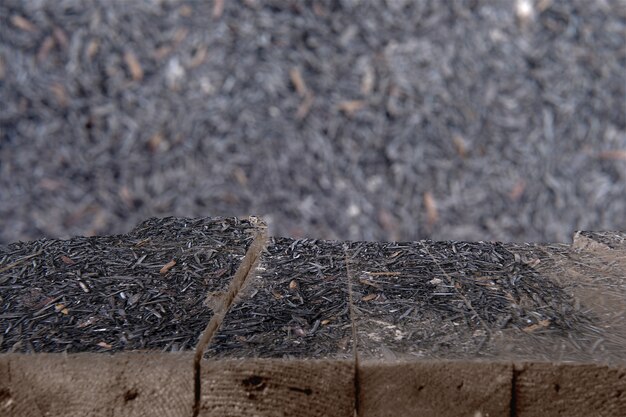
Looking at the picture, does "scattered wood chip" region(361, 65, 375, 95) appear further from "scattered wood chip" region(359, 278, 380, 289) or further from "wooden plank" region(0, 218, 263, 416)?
"scattered wood chip" region(359, 278, 380, 289)

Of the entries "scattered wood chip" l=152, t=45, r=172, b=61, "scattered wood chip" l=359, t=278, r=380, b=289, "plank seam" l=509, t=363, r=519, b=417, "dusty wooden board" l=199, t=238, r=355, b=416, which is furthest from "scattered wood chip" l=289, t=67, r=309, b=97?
"scattered wood chip" l=359, t=278, r=380, b=289

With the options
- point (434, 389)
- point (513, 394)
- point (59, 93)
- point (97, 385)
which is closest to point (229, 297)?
point (97, 385)

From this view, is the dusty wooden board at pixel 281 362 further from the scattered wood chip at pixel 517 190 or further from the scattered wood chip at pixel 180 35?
the scattered wood chip at pixel 180 35

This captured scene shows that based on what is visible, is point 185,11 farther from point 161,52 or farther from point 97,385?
point 97,385

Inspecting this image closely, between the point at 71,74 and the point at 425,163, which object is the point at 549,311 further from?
the point at 71,74

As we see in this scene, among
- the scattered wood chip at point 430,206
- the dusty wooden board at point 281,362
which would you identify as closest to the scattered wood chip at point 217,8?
the scattered wood chip at point 430,206

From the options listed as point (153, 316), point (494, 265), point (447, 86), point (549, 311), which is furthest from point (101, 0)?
point (494, 265)

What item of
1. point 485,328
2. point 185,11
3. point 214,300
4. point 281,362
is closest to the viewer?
point 185,11

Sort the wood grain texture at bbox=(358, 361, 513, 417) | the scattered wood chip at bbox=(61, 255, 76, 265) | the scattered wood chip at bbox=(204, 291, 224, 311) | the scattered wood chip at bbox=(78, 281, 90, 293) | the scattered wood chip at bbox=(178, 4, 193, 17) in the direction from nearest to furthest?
the scattered wood chip at bbox=(178, 4, 193, 17) < the wood grain texture at bbox=(358, 361, 513, 417) < the scattered wood chip at bbox=(204, 291, 224, 311) < the scattered wood chip at bbox=(78, 281, 90, 293) < the scattered wood chip at bbox=(61, 255, 76, 265)
